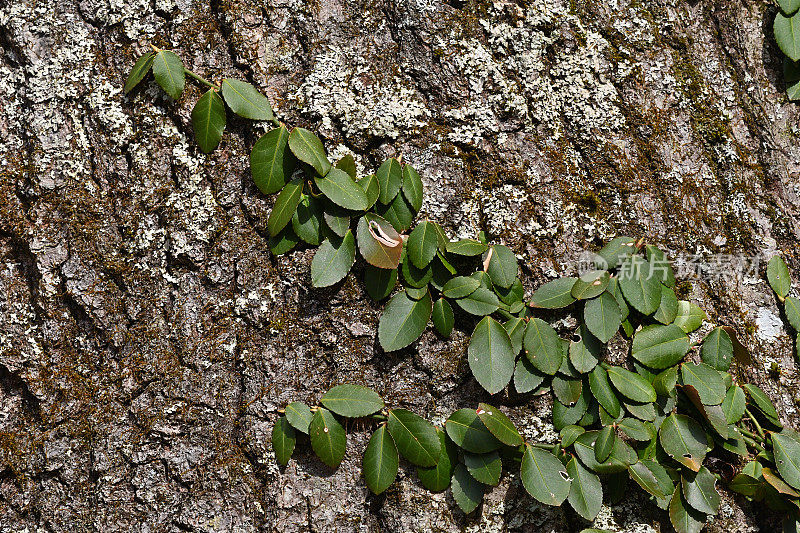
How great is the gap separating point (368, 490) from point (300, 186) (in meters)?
0.66

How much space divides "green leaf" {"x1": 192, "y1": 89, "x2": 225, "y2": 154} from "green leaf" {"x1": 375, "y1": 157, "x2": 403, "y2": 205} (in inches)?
13.9

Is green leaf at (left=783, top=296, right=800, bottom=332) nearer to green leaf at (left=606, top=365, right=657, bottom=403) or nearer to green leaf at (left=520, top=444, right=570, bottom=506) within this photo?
green leaf at (left=606, top=365, right=657, bottom=403)

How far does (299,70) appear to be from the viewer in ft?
4.09

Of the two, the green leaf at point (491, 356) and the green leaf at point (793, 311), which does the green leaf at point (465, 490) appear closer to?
the green leaf at point (491, 356)

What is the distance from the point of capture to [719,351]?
127cm

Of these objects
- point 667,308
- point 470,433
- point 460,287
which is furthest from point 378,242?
point 667,308

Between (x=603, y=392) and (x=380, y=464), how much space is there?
0.50 metres

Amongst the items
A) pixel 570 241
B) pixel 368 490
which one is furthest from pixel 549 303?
pixel 368 490

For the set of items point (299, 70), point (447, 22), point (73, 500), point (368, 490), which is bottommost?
point (73, 500)

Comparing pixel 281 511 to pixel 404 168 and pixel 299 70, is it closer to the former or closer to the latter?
pixel 404 168

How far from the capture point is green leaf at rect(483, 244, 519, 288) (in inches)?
48.1

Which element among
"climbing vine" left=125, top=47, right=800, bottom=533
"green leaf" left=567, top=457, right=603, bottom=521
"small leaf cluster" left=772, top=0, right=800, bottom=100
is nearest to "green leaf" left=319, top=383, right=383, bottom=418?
"climbing vine" left=125, top=47, right=800, bottom=533

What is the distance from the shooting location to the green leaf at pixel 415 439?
1.17m

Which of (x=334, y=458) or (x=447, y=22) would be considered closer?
(x=334, y=458)
